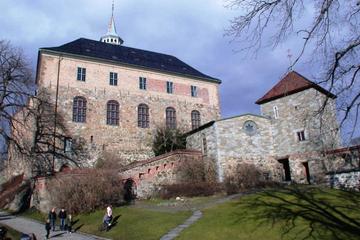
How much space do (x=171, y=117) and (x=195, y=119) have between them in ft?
9.89

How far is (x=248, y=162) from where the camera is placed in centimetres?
3023

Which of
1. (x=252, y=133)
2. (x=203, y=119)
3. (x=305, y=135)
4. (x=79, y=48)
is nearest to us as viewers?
(x=305, y=135)

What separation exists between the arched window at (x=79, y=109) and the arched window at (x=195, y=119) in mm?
12345

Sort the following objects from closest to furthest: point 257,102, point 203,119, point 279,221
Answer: point 279,221
point 257,102
point 203,119

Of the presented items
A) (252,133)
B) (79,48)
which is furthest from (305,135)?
(79,48)

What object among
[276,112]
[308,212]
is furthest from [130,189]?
[308,212]

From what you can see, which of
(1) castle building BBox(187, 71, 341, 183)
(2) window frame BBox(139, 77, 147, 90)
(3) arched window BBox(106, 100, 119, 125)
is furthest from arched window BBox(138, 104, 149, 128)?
(1) castle building BBox(187, 71, 341, 183)

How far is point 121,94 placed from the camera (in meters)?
37.0

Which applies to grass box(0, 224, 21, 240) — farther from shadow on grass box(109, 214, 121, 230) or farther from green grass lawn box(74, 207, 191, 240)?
shadow on grass box(109, 214, 121, 230)

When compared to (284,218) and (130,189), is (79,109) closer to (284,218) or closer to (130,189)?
(130,189)

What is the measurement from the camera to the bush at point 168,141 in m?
34.6

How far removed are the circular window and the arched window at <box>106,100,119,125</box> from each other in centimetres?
1315

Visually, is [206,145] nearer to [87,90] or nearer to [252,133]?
[252,133]

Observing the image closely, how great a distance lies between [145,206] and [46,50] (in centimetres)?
1932
